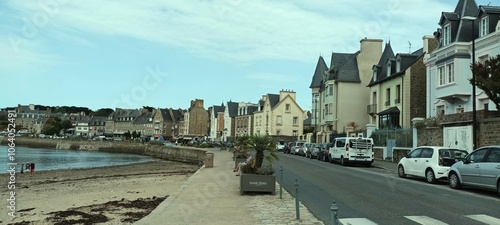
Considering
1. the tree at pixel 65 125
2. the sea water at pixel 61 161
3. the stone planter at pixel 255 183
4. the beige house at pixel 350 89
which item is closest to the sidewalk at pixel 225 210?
the stone planter at pixel 255 183

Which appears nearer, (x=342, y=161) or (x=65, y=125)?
(x=342, y=161)

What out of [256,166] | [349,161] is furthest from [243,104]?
[256,166]

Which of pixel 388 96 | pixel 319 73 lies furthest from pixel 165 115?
pixel 388 96

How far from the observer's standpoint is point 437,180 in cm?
1719

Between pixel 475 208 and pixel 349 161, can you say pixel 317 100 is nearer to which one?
pixel 349 161

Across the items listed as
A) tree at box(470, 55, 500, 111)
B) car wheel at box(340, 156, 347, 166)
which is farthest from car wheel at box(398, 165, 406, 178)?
car wheel at box(340, 156, 347, 166)

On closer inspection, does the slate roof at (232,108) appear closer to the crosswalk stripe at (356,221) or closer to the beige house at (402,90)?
the beige house at (402,90)

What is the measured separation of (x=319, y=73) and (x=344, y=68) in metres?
10.8

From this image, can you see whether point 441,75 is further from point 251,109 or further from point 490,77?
point 251,109

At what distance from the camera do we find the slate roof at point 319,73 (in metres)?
64.2

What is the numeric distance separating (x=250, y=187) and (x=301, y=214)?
327cm

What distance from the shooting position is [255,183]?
1223 centimetres

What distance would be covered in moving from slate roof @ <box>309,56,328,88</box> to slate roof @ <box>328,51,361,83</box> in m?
5.38

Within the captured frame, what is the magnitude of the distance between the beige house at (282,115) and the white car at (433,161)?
6227 cm
